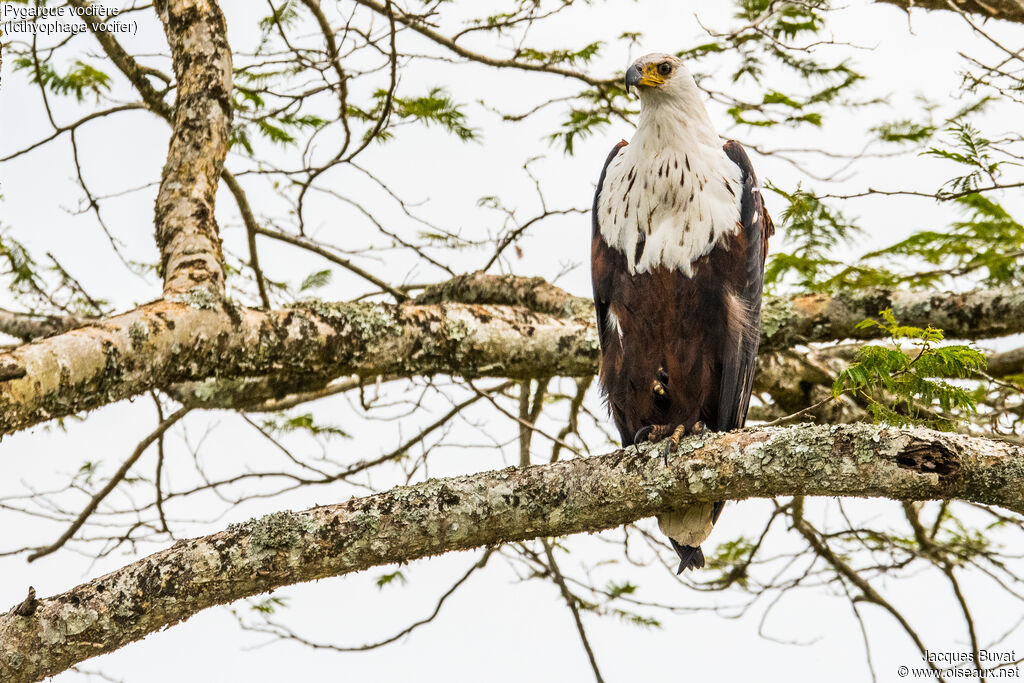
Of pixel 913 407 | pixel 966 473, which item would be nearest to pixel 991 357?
pixel 913 407

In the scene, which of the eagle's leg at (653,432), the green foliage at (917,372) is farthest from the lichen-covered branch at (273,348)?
the green foliage at (917,372)

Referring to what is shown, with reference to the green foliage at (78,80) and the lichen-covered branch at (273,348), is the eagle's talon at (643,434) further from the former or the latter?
the green foliage at (78,80)

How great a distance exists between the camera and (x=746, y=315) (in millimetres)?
3260

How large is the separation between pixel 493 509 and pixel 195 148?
206cm

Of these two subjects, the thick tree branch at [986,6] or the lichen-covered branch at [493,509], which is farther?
the thick tree branch at [986,6]

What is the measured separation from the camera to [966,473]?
1.99m

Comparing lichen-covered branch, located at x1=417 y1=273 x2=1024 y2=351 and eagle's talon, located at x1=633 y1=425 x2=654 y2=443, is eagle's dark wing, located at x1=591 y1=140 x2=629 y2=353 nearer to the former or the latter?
eagle's talon, located at x1=633 y1=425 x2=654 y2=443

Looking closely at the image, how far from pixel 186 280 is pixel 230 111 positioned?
89 centimetres

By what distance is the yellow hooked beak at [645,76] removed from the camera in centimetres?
345

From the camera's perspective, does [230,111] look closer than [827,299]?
Yes

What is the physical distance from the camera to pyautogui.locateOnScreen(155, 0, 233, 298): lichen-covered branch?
3.33 meters

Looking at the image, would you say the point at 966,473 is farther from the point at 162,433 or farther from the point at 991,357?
the point at 162,433

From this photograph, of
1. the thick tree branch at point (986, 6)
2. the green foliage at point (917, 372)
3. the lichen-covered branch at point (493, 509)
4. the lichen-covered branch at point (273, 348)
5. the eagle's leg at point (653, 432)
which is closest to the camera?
the lichen-covered branch at point (493, 509)

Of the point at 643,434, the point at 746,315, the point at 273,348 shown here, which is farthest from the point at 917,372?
the point at 273,348
